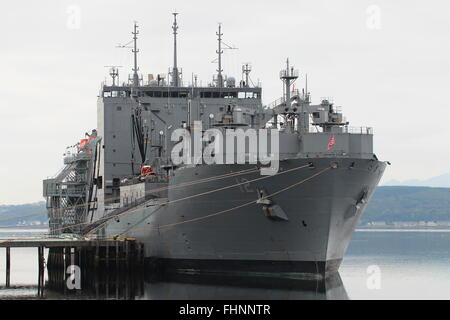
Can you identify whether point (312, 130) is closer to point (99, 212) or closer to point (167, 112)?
point (167, 112)

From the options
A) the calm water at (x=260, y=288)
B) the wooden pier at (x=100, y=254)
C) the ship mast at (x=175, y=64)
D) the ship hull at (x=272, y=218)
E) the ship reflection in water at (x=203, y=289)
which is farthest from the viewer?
the ship mast at (x=175, y=64)

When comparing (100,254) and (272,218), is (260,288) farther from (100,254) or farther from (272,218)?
(100,254)

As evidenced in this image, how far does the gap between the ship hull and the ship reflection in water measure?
620mm

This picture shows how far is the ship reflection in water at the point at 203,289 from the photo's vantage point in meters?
37.2

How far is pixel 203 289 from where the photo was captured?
38969mm

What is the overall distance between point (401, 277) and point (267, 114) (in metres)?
12.6

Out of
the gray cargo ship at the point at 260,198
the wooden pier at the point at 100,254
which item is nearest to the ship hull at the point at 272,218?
the gray cargo ship at the point at 260,198

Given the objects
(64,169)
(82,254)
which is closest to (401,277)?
(82,254)

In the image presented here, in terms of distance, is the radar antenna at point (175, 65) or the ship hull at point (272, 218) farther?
the radar antenna at point (175, 65)

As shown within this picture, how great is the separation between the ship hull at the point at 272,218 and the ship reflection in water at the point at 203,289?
0.62 metres

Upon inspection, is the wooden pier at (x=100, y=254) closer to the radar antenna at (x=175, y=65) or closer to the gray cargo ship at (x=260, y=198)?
the gray cargo ship at (x=260, y=198)

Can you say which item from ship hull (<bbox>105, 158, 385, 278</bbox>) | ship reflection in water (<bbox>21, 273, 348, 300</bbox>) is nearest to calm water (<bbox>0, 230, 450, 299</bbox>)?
ship reflection in water (<bbox>21, 273, 348, 300</bbox>)

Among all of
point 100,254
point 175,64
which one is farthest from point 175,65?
point 100,254

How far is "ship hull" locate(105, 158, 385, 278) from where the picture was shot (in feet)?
128
